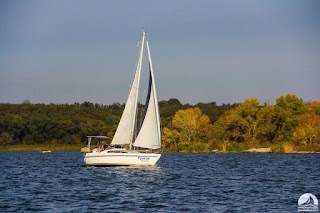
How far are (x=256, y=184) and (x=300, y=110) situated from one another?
308 ft

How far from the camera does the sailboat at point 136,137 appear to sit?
64.4m

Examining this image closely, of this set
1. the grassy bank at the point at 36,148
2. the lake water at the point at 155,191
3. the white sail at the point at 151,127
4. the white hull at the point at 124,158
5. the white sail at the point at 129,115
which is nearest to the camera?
the lake water at the point at 155,191

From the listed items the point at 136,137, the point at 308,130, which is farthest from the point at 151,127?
the point at 308,130

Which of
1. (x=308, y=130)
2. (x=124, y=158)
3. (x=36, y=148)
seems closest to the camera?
(x=124, y=158)

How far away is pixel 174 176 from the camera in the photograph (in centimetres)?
5981

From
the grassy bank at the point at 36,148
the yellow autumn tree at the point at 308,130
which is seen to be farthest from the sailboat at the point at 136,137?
the grassy bank at the point at 36,148

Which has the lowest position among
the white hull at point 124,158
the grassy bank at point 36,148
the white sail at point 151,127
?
the white hull at point 124,158

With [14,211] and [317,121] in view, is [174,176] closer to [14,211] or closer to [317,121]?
[14,211]

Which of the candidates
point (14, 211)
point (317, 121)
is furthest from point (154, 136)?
point (317, 121)

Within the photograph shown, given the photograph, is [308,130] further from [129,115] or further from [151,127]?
[151,127]

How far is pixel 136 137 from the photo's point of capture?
213ft

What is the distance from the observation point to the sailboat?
211 ft

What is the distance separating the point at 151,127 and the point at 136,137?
6.42ft

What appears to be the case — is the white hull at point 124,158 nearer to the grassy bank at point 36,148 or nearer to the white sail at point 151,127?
the white sail at point 151,127
